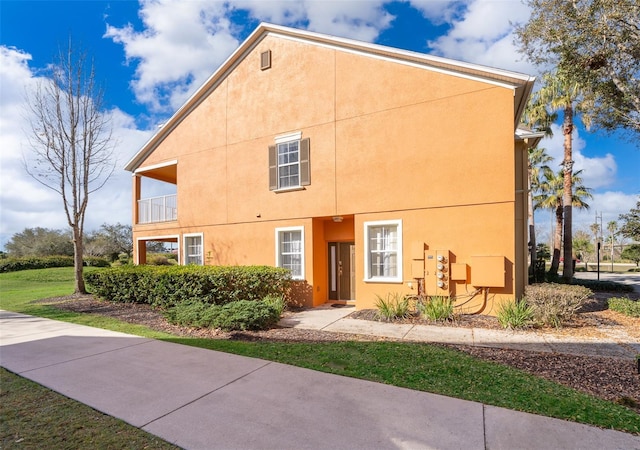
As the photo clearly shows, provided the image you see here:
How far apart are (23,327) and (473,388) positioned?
10729mm

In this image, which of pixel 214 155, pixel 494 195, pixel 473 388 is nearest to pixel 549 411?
pixel 473 388

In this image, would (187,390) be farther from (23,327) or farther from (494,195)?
(494,195)

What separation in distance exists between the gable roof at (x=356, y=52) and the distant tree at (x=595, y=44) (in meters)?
2.21

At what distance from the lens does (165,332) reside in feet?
26.3

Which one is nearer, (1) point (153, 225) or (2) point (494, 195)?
(2) point (494, 195)

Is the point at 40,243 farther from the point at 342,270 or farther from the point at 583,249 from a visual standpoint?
the point at 583,249

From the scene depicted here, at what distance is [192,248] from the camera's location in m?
15.3

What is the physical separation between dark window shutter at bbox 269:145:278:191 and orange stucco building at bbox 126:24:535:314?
41 mm

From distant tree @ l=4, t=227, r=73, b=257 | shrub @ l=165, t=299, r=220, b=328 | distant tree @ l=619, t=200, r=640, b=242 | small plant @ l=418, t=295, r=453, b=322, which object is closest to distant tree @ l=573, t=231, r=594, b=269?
distant tree @ l=619, t=200, r=640, b=242

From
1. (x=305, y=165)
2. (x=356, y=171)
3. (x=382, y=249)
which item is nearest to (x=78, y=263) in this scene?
(x=305, y=165)

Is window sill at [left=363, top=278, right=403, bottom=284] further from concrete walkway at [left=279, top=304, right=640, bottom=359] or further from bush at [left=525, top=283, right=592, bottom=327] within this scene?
bush at [left=525, top=283, right=592, bottom=327]

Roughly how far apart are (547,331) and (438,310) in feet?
7.61

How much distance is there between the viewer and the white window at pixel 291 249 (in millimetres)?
12070

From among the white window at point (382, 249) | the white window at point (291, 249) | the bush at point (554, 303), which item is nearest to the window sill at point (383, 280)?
the white window at point (382, 249)
